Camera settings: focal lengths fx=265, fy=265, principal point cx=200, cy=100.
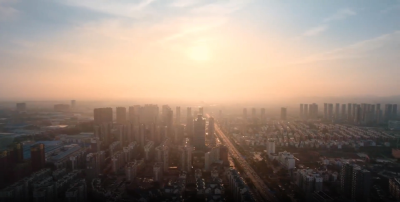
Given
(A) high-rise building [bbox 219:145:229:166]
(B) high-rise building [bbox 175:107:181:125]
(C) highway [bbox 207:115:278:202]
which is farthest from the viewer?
(B) high-rise building [bbox 175:107:181:125]

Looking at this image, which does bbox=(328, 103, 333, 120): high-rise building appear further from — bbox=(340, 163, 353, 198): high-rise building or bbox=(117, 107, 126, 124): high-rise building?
bbox=(117, 107, 126, 124): high-rise building

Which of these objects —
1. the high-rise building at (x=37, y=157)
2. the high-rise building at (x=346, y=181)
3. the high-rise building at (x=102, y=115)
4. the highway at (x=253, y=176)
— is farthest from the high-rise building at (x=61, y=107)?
the high-rise building at (x=346, y=181)

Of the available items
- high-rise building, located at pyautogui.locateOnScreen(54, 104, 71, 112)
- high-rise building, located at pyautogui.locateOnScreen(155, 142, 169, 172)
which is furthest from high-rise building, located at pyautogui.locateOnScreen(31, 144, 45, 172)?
high-rise building, located at pyautogui.locateOnScreen(155, 142, 169, 172)

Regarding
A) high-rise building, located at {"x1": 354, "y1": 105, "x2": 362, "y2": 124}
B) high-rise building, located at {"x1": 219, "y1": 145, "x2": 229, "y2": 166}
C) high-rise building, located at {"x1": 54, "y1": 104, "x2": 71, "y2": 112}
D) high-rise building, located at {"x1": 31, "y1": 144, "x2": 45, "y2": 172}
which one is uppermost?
high-rise building, located at {"x1": 54, "y1": 104, "x2": 71, "y2": 112}

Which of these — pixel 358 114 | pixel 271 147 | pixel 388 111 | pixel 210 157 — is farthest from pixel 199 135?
pixel 388 111

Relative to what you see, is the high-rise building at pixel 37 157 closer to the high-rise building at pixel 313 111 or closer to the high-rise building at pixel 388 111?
the high-rise building at pixel 313 111

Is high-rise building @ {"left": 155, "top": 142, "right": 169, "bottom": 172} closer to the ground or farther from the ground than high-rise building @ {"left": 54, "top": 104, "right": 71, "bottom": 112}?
closer to the ground

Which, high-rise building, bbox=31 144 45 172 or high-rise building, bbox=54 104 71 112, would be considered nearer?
high-rise building, bbox=31 144 45 172
